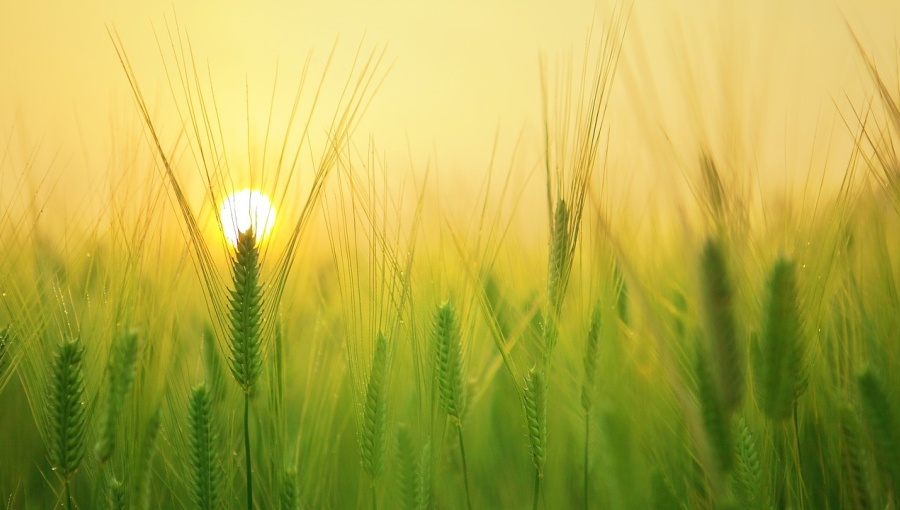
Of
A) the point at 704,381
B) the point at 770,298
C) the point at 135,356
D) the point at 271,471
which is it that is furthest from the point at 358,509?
the point at 770,298

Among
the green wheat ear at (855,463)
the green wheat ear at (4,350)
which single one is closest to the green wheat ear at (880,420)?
the green wheat ear at (855,463)

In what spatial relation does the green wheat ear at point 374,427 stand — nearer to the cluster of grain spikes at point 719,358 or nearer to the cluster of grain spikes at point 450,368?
the cluster of grain spikes at point 450,368

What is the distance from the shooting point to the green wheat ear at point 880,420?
0.81 meters

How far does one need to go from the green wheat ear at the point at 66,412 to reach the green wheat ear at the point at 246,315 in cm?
20

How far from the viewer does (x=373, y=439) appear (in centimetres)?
88

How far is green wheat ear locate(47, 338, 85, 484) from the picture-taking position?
0.80 metres

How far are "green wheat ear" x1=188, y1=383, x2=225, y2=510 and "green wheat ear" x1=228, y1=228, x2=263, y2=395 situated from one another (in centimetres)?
7

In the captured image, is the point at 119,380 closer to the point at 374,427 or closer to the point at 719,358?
the point at 374,427

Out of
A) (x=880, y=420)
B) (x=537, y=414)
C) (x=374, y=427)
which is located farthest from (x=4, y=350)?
(x=880, y=420)

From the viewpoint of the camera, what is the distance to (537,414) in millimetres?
852

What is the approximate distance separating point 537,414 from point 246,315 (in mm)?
411

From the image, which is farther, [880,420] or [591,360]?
[591,360]

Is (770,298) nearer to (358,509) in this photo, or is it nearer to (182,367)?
(358,509)

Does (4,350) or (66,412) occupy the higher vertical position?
(4,350)
